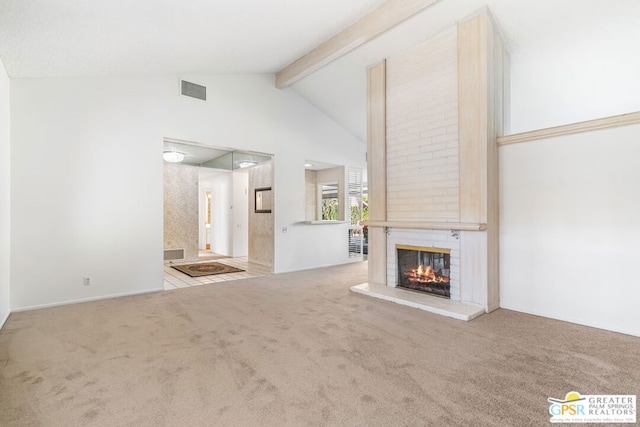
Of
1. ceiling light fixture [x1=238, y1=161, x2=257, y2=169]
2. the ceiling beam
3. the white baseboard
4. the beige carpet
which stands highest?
the ceiling beam

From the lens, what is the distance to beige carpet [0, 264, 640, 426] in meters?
1.78

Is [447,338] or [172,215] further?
[172,215]

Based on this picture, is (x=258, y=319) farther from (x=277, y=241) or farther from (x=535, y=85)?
(x=535, y=85)

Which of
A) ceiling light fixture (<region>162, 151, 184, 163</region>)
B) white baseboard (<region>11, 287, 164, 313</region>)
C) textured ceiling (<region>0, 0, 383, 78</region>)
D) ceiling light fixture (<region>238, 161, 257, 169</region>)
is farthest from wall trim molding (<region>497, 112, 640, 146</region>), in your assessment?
ceiling light fixture (<region>162, 151, 184, 163</region>)

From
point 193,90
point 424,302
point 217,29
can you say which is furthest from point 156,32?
point 424,302

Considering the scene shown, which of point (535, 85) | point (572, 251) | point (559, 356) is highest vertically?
point (535, 85)

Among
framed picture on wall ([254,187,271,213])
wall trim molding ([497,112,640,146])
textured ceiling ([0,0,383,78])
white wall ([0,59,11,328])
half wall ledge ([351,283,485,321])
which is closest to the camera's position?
textured ceiling ([0,0,383,78])

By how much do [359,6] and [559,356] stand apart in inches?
164

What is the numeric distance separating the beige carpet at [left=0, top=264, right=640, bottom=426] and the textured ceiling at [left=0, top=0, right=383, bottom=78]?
8.81ft

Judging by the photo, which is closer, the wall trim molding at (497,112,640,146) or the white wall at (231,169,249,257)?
the wall trim molding at (497,112,640,146)

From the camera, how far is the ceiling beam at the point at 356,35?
12.0ft

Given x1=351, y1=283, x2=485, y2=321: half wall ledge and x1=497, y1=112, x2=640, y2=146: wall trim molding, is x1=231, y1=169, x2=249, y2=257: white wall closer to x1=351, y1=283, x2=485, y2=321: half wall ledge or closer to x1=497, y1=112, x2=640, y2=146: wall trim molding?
x1=351, y1=283, x2=485, y2=321: half wall ledge

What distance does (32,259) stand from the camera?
147 inches

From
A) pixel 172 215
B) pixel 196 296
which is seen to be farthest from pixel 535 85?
pixel 172 215
